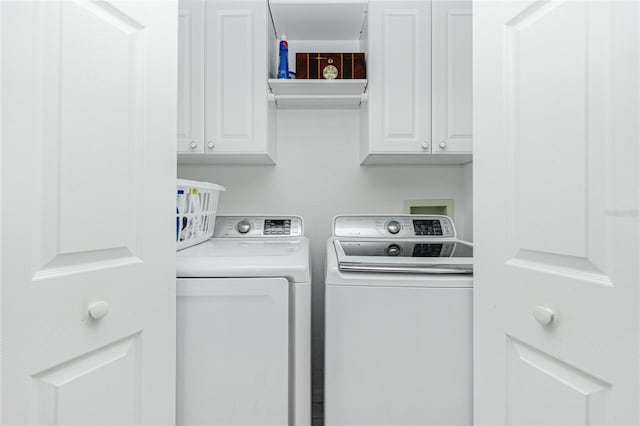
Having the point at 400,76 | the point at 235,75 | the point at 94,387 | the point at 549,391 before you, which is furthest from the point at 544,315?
the point at 235,75

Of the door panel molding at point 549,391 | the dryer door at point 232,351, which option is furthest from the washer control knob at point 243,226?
the door panel molding at point 549,391

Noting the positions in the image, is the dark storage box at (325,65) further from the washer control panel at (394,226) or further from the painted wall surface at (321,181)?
the washer control panel at (394,226)

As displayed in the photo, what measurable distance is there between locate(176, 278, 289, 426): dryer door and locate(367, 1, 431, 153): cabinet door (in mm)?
1026

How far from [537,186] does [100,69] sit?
36.6 inches

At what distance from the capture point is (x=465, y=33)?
68.7 inches

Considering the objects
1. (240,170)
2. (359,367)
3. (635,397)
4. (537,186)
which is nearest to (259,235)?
(240,170)

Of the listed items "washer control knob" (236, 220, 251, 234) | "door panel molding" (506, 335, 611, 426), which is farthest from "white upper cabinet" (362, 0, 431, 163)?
"door panel molding" (506, 335, 611, 426)

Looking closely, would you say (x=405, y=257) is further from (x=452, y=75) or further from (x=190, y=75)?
(x=190, y=75)

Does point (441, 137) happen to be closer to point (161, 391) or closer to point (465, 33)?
point (465, 33)

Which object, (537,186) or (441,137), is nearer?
(537,186)

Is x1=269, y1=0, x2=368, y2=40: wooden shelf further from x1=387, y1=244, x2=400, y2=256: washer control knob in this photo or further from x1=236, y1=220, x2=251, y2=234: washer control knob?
x1=387, y1=244, x2=400, y2=256: washer control knob

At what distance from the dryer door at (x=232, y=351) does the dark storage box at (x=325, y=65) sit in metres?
1.22

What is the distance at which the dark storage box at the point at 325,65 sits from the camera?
1839mm

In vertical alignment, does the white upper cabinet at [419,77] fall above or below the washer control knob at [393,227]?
above
